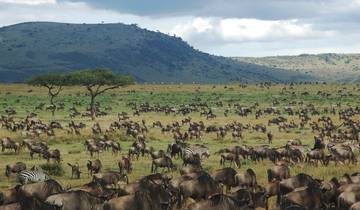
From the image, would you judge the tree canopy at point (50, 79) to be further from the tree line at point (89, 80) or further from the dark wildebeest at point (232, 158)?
the dark wildebeest at point (232, 158)

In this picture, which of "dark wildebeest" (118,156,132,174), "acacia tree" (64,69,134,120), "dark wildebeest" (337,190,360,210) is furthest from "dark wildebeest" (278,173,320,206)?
"acacia tree" (64,69,134,120)

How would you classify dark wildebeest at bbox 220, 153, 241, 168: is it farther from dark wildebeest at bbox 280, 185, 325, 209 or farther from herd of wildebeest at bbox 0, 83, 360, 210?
dark wildebeest at bbox 280, 185, 325, 209

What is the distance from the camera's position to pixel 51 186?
55.2 ft

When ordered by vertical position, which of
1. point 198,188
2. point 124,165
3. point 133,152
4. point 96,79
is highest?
point 96,79

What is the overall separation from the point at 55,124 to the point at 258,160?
24784 millimetres

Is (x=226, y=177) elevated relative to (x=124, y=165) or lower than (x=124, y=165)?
elevated

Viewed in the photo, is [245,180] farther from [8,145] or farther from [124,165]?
[8,145]

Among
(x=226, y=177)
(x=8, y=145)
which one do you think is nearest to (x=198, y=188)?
(x=226, y=177)

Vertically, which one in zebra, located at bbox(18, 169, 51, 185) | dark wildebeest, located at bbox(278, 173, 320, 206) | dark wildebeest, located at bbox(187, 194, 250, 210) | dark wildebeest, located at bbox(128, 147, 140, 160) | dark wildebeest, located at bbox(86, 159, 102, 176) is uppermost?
dark wildebeest, located at bbox(187, 194, 250, 210)

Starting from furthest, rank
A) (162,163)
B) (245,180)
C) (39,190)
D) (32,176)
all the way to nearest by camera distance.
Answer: (162,163) < (32,176) < (245,180) < (39,190)

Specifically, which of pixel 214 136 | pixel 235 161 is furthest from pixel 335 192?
pixel 214 136

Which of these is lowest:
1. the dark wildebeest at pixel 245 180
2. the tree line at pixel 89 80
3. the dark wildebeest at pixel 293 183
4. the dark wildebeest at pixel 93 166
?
the dark wildebeest at pixel 93 166

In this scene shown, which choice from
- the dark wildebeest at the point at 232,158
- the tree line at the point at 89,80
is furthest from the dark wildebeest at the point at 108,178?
the tree line at the point at 89,80

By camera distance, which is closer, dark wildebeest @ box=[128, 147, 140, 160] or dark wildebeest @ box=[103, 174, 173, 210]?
dark wildebeest @ box=[103, 174, 173, 210]
